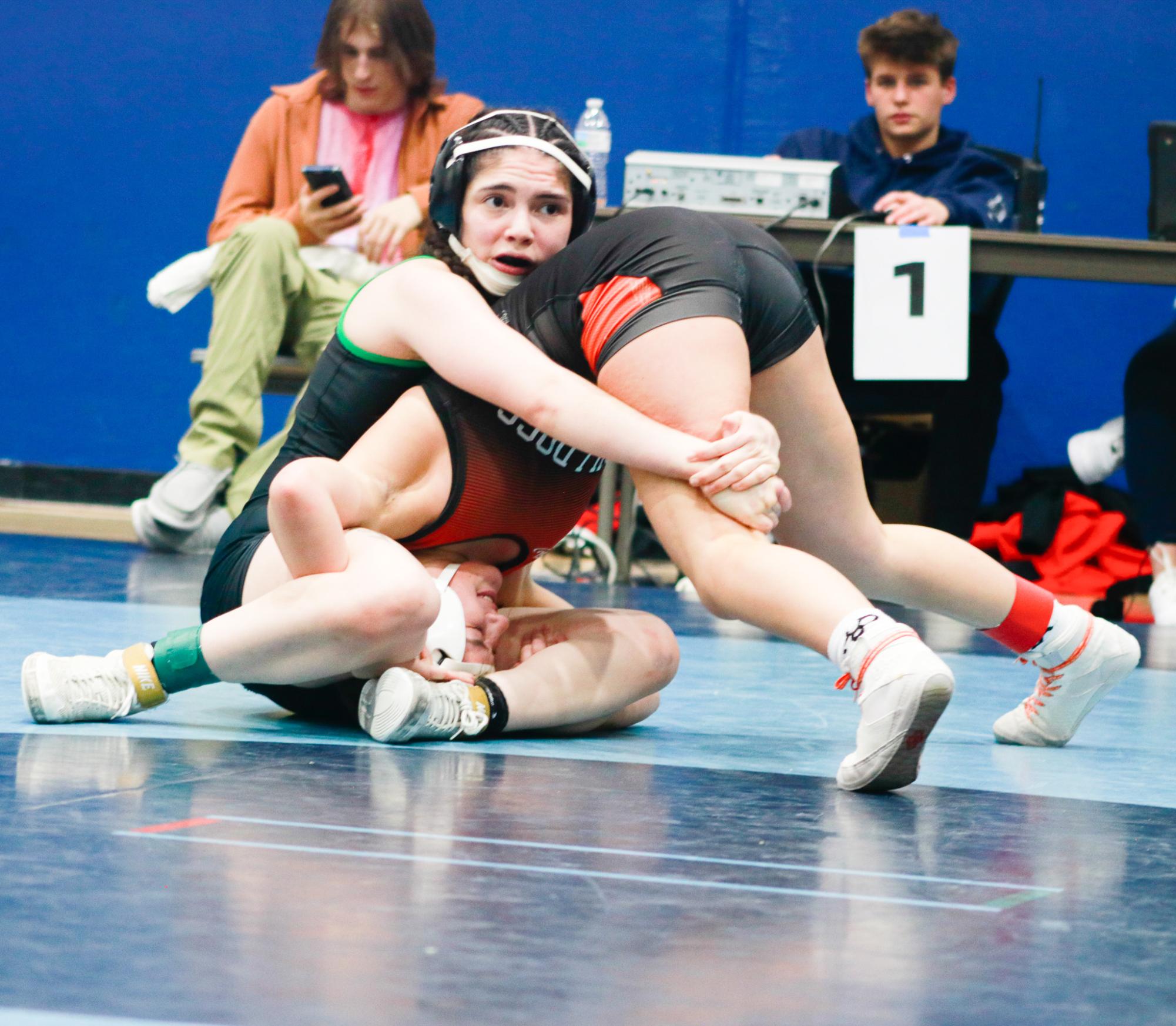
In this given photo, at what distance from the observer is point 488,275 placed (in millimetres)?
1953

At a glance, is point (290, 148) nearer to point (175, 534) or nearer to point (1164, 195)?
point (175, 534)

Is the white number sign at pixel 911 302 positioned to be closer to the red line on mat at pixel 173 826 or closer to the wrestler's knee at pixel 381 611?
the wrestler's knee at pixel 381 611

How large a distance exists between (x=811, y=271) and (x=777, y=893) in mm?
3302

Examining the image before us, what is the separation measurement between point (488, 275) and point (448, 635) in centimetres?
46

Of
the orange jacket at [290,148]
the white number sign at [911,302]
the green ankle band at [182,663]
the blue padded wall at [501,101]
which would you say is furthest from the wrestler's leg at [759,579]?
the blue padded wall at [501,101]

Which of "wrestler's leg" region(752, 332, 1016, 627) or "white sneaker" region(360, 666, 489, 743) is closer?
"white sneaker" region(360, 666, 489, 743)

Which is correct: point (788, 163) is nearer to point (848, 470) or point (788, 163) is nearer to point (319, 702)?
point (848, 470)

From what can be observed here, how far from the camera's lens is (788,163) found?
3.80m

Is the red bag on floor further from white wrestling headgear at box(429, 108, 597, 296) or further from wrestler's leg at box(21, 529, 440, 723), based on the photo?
wrestler's leg at box(21, 529, 440, 723)

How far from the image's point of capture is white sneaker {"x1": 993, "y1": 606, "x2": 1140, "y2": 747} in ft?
6.05

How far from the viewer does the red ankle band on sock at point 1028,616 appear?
182 centimetres

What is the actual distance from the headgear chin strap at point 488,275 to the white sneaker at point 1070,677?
0.79m

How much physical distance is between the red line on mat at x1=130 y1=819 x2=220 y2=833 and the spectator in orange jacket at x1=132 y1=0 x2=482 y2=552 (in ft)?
8.63

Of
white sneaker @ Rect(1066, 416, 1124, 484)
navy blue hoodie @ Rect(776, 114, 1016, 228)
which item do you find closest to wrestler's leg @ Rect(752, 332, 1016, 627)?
navy blue hoodie @ Rect(776, 114, 1016, 228)
